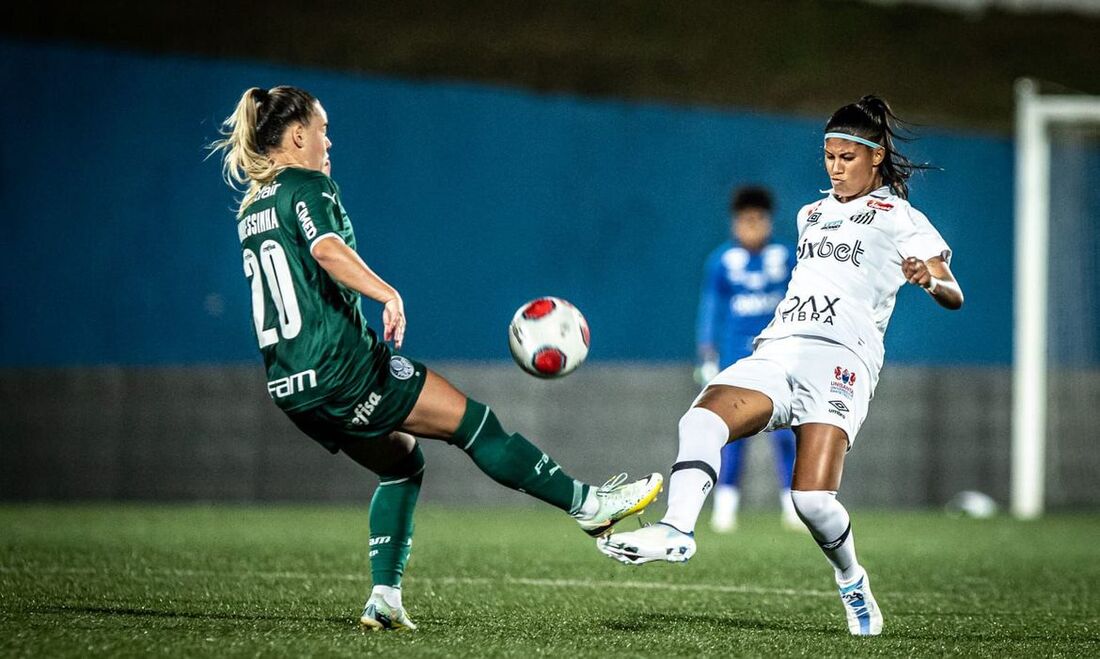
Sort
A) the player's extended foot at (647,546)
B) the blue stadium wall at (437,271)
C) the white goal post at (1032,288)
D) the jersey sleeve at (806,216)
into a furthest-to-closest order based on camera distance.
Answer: the white goal post at (1032,288) → the blue stadium wall at (437,271) → the jersey sleeve at (806,216) → the player's extended foot at (647,546)

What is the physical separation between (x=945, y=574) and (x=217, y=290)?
706cm

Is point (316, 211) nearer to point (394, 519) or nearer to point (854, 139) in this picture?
point (394, 519)

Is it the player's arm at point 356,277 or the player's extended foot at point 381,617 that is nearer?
the player's arm at point 356,277

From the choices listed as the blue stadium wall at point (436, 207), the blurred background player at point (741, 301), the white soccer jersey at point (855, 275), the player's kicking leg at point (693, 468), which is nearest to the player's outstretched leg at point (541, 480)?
the player's kicking leg at point (693, 468)

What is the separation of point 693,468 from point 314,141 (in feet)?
5.04

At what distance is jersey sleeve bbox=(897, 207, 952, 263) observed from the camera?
4777mm

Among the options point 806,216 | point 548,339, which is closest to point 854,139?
point 806,216

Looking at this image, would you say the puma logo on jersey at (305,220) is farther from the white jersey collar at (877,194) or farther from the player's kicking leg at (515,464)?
the white jersey collar at (877,194)

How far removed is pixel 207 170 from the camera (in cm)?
1229

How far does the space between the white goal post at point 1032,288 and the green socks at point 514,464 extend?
8.37 m

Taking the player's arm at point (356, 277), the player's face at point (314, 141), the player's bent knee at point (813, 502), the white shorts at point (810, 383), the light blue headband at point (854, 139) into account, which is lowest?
the player's bent knee at point (813, 502)

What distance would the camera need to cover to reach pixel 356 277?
432 cm

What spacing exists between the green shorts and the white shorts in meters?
1.04

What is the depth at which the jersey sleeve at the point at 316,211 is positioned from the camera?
4.39m
